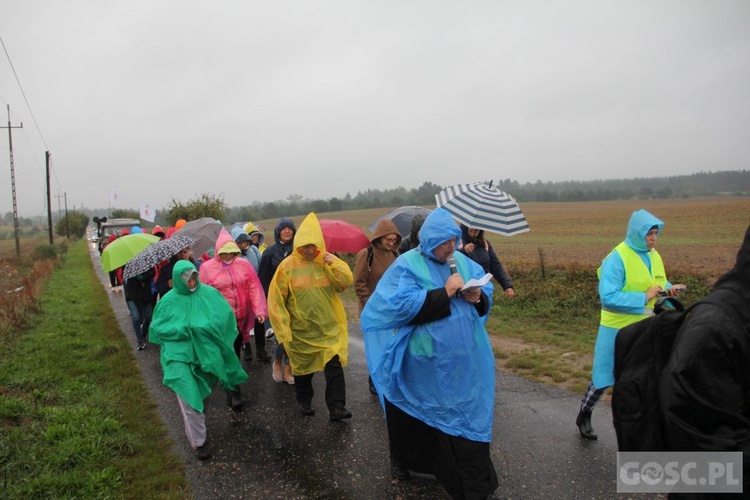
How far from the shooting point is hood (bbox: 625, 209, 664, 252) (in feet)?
12.8

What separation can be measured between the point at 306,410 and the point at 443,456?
2.05 metres

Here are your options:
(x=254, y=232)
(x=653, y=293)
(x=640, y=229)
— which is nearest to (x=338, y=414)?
(x=653, y=293)

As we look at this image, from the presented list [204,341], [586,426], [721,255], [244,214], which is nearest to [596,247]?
[721,255]

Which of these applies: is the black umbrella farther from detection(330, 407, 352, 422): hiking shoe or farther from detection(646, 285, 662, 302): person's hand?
detection(646, 285, 662, 302): person's hand

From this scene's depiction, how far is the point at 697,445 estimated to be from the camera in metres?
1.76

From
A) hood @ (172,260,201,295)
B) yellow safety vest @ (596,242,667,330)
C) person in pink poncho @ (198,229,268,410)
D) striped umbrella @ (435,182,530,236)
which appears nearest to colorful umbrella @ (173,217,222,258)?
person in pink poncho @ (198,229,268,410)

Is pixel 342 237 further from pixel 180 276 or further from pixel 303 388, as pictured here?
pixel 180 276

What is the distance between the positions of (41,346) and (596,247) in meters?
16.5

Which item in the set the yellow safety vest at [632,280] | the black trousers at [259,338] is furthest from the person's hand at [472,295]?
the black trousers at [259,338]

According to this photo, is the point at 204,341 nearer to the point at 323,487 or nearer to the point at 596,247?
the point at 323,487

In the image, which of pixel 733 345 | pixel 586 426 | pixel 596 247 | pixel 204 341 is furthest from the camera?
pixel 596 247

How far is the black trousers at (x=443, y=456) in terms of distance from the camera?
3.05 meters

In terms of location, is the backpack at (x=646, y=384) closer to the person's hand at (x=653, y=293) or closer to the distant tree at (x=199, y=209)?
the person's hand at (x=653, y=293)

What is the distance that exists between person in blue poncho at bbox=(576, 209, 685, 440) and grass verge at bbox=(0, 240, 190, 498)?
335 centimetres
